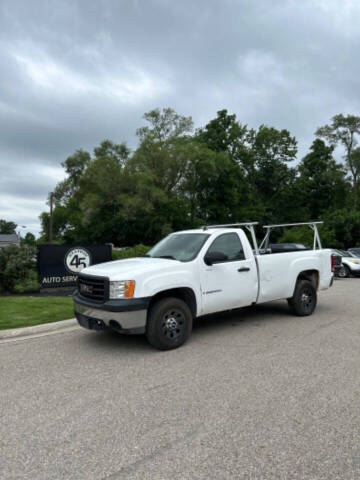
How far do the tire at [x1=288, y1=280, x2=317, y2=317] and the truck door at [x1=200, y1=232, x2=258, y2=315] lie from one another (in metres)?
1.38

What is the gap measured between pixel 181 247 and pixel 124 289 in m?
1.68

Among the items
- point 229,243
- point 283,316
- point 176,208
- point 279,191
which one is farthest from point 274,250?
point 279,191

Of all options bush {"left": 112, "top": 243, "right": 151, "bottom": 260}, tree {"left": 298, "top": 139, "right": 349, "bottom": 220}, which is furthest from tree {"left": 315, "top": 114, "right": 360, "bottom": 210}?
bush {"left": 112, "top": 243, "right": 151, "bottom": 260}

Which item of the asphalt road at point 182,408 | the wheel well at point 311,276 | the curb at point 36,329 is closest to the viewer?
the asphalt road at point 182,408

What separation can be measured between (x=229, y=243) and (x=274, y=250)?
2.02 metres

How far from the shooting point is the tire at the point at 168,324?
541 centimetres

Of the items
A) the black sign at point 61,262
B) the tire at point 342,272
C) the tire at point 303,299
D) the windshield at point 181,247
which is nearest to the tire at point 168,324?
the windshield at point 181,247

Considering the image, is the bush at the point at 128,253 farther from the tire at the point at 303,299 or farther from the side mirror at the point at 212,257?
the side mirror at the point at 212,257

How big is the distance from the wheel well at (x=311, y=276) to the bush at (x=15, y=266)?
7887mm

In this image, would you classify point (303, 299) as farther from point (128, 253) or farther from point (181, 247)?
point (128, 253)

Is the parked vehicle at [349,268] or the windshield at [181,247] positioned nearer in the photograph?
the windshield at [181,247]

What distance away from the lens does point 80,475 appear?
2.62 m

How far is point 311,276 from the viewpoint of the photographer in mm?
8258

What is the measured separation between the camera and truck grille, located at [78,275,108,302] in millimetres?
5535
